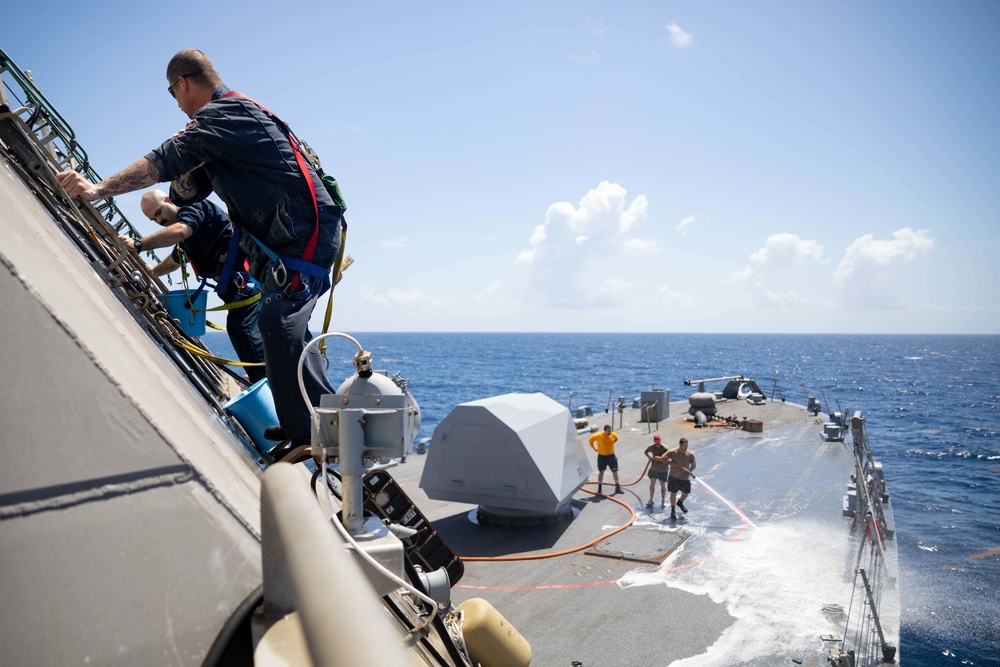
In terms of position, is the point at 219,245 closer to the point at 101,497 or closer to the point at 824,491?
the point at 101,497

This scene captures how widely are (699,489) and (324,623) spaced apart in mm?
17045

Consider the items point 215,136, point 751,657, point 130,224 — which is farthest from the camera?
point 751,657

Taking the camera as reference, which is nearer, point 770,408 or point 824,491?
point 824,491

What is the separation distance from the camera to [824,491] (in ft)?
53.1

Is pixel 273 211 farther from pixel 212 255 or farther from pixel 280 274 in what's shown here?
pixel 212 255

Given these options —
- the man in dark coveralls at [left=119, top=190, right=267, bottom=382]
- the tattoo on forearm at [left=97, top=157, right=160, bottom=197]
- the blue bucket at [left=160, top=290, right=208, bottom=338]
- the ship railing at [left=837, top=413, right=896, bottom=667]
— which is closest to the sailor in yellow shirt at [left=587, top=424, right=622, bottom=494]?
the ship railing at [left=837, top=413, right=896, bottom=667]

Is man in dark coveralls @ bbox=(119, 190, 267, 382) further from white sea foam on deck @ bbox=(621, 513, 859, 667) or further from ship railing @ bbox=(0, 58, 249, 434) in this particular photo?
white sea foam on deck @ bbox=(621, 513, 859, 667)

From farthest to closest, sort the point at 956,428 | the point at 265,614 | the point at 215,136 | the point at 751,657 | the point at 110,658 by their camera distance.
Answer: the point at 956,428
the point at 751,657
the point at 215,136
the point at 265,614
the point at 110,658

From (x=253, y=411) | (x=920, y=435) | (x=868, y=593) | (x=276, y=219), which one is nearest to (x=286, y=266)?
(x=276, y=219)

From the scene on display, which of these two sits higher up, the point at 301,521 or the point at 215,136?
the point at 215,136

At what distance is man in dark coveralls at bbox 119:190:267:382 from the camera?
4.68 meters

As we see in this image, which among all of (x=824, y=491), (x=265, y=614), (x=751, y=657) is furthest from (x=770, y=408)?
(x=265, y=614)

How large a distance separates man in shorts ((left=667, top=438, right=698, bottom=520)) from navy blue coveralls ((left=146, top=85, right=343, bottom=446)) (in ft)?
38.6

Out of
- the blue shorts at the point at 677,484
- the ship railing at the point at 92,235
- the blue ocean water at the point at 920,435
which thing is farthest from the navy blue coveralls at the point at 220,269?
the blue ocean water at the point at 920,435
